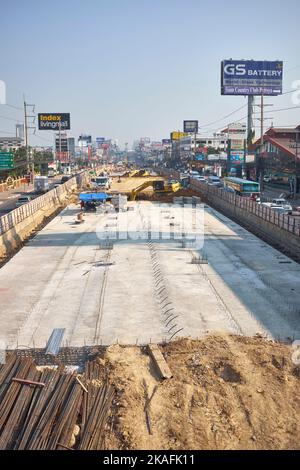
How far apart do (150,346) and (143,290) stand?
23.6 feet

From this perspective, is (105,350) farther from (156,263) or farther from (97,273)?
(156,263)

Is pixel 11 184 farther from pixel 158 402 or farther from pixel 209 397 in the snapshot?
pixel 209 397

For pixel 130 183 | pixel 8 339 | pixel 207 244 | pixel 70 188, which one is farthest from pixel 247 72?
pixel 8 339

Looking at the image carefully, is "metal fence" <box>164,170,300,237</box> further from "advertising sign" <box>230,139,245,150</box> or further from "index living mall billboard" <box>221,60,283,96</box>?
"index living mall billboard" <box>221,60,283,96</box>

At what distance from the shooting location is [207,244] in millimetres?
34812

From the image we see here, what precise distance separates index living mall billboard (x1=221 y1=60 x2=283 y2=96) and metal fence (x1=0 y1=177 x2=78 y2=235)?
4621 cm

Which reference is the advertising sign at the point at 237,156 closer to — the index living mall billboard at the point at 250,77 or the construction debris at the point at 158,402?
the index living mall billboard at the point at 250,77

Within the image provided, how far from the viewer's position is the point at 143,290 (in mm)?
23797

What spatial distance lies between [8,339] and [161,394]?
23.9 feet

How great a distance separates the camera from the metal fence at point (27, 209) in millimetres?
37059

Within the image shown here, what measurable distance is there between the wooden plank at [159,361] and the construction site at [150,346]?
0.07 metres

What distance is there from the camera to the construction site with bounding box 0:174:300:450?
39.1 feet

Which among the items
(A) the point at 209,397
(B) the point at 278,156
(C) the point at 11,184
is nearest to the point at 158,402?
(A) the point at 209,397

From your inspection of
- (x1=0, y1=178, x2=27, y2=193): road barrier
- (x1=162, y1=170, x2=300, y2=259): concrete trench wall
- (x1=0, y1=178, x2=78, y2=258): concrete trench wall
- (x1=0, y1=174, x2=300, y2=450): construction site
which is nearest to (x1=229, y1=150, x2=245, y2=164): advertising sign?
(x1=162, y1=170, x2=300, y2=259): concrete trench wall
